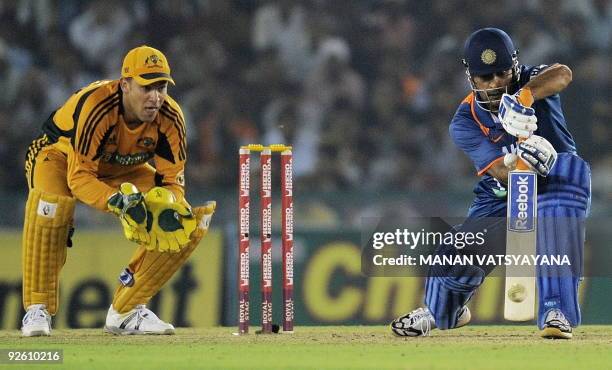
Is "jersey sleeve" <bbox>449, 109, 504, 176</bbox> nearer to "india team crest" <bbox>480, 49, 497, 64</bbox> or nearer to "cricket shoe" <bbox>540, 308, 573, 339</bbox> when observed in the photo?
"india team crest" <bbox>480, 49, 497, 64</bbox>

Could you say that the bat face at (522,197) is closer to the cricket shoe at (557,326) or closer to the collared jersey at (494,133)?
the collared jersey at (494,133)

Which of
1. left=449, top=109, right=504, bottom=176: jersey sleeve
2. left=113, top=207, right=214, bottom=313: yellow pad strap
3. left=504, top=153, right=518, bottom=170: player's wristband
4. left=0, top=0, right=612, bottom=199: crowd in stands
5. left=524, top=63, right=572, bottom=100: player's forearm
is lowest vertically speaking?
left=113, top=207, right=214, bottom=313: yellow pad strap

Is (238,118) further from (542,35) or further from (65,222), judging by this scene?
(65,222)

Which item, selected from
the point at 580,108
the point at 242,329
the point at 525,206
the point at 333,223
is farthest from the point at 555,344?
the point at 580,108

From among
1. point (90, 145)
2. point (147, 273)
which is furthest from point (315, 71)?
point (90, 145)

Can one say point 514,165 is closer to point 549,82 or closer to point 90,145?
point 549,82

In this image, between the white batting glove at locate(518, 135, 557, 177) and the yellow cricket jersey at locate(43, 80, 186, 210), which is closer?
the white batting glove at locate(518, 135, 557, 177)

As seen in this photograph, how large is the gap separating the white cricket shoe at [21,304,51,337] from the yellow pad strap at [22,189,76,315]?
5cm

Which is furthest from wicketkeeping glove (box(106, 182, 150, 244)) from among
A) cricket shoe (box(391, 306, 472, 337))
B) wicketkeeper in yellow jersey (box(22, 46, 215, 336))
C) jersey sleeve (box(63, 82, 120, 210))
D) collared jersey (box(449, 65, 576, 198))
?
collared jersey (box(449, 65, 576, 198))

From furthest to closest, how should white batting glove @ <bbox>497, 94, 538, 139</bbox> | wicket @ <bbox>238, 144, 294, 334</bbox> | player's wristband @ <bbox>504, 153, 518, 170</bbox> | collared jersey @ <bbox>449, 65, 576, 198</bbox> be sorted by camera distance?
wicket @ <bbox>238, 144, 294, 334</bbox> < collared jersey @ <bbox>449, 65, 576, 198</bbox> < player's wristband @ <bbox>504, 153, 518, 170</bbox> < white batting glove @ <bbox>497, 94, 538, 139</bbox>

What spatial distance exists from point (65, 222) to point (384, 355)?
2264 mm

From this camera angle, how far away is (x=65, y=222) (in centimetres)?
725

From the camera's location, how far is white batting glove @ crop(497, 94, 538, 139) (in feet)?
20.5

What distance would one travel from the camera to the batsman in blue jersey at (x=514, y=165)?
21.0ft
